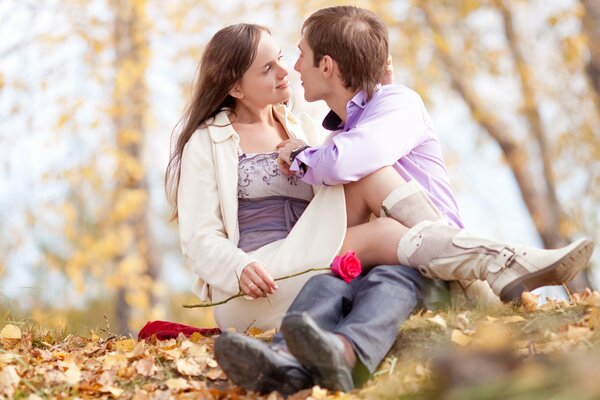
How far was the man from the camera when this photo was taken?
2.54 m

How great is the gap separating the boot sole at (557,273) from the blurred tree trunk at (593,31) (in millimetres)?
5339

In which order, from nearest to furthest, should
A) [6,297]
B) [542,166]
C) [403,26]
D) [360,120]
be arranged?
1. [360,120]
2. [6,297]
3. [403,26]
4. [542,166]

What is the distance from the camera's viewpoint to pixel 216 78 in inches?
146

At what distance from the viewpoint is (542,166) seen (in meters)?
9.66

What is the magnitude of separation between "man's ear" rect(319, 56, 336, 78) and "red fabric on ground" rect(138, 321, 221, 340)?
108 cm

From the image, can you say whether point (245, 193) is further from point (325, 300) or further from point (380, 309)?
point (380, 309)

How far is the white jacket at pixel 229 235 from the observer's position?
10.6 ft

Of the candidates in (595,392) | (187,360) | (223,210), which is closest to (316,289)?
(187,360)

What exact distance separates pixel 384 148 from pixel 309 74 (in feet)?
1.84

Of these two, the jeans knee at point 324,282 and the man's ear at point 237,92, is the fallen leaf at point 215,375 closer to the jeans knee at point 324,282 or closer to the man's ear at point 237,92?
the jeans knee at point 324,282

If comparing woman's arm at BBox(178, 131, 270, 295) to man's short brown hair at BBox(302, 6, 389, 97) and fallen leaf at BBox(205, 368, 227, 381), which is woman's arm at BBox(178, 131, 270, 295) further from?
man's short brown hair at BBox(302, 6, 389, 97)

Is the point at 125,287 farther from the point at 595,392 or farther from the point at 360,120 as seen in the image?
the point at 595,392

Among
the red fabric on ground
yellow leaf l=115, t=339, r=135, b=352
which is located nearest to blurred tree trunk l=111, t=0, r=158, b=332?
the red fabric on ground

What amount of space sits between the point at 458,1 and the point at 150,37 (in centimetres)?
311
